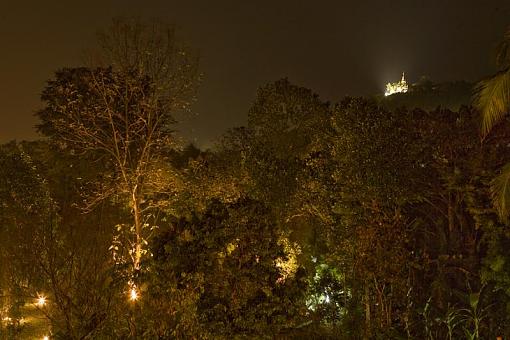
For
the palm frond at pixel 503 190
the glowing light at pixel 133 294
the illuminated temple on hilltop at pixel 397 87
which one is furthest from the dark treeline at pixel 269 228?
the illuminated temple on hilltop at pixel 397 87

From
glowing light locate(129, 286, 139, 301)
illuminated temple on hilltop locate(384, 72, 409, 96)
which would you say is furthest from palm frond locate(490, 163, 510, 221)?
illuminated temple on hilltop locate(384, 72, 409, 96)

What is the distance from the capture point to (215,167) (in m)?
11.3

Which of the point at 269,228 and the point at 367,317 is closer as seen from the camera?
the point at 269,228

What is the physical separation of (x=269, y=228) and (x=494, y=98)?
3.40 metres

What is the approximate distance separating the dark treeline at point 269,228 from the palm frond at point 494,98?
1603 millimetres

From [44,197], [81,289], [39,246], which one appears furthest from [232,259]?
[44,197]

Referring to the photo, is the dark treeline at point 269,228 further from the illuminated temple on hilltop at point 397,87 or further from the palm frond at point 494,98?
the illuminated temple on hilltop at point 397,87

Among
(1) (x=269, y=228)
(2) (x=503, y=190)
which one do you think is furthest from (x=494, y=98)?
(1) (x=269, y=228)

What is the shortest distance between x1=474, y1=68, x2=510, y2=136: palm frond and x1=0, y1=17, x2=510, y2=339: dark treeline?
1.60 m

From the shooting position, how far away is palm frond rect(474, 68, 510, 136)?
22.5ft

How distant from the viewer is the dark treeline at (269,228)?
20.3 feet

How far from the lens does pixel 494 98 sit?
689 centimetres

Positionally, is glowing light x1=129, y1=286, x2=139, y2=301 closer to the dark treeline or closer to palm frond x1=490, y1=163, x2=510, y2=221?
the dark treeline

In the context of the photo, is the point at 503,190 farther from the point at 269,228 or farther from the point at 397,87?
the point at 397,87
